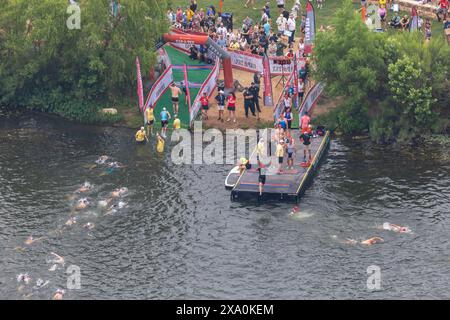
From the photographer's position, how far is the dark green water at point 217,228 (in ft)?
154

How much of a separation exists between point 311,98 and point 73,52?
16116 mm

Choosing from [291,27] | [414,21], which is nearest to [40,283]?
[414,21]

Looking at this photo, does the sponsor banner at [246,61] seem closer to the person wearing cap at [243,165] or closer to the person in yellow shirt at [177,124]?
the person in yellow shirt at [177,124]

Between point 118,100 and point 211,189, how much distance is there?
15227 mm

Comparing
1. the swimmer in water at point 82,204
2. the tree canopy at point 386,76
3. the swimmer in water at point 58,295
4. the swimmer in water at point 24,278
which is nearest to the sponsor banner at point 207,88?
the tree canopy at point 386,76

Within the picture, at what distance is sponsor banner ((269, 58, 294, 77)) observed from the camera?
2656 inches

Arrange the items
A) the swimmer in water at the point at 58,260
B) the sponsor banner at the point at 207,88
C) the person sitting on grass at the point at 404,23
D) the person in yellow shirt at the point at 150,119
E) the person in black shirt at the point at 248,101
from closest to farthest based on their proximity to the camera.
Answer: the swimmer in water at the point at 58,260
the person in yellow shirt at the point at 150,119
the person in black shirt at the point at 248,101
the sponsor banner at the point at 207,88
the person sitting on grass at the point at 404,23

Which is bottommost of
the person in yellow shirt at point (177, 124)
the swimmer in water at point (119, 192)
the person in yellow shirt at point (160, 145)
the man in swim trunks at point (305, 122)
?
the swimmer in water at point (119, 192)

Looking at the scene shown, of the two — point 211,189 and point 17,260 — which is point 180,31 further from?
point 17,260

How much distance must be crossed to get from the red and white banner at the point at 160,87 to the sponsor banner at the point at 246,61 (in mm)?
5240

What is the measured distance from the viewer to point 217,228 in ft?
172

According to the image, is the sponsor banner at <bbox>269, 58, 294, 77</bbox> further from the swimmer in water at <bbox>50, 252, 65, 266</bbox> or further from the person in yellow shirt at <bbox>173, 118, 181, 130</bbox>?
the swimmer in water at <bbox>50, 252, 65, 266</bbox>

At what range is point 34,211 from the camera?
5441cm
